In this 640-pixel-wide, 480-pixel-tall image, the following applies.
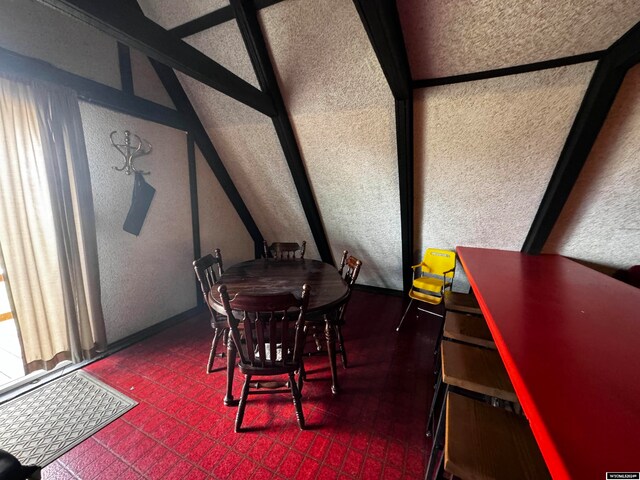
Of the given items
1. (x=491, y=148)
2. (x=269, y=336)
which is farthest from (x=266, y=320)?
(x=491, y=148)

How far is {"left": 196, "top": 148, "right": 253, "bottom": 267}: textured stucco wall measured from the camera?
10.2 feet

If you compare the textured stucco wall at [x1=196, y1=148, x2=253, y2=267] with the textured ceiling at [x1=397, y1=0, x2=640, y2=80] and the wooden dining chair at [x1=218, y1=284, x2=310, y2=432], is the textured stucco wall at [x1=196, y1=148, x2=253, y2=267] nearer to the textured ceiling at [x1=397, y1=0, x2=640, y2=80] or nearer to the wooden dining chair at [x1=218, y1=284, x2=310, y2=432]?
the wooden dining chair at [x1=218, y1=284, x2=310, y2=432]

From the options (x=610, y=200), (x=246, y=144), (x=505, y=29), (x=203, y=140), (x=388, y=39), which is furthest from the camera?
(x=203, y=140)

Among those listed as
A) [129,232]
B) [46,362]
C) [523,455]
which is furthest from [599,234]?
[46,362]

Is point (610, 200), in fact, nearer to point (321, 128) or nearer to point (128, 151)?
point (321, 128)

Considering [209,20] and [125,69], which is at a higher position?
[209,20]

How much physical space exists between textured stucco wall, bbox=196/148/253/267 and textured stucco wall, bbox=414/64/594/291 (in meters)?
2.47

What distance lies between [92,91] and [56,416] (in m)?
2.37

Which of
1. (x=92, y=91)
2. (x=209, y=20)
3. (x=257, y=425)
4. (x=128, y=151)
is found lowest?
(x=257, y=425)

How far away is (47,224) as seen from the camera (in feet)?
6.01

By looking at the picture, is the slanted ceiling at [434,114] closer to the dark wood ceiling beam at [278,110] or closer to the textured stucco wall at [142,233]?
the dark wood ceiling beam at [278,110]

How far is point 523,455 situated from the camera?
79 cm

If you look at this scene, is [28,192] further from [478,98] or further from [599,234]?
[599,234]

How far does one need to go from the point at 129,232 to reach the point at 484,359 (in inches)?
115
